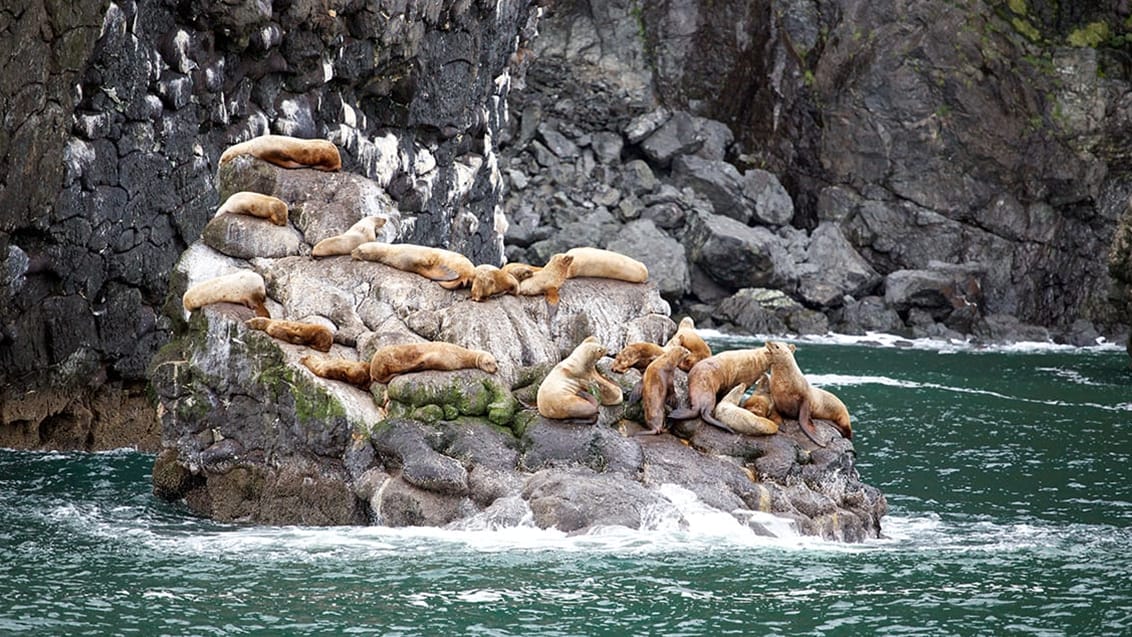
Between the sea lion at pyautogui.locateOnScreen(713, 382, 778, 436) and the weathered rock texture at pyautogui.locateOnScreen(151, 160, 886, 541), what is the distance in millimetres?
168

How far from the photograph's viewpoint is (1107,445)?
32438 mm

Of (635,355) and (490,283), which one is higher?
(490,283)

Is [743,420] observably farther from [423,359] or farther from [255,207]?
[255,207]

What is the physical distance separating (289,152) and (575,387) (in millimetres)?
9024

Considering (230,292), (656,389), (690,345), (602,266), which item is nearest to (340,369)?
(230,292)

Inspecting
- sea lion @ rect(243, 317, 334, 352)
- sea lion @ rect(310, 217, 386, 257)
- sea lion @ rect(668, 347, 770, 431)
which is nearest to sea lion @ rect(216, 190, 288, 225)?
sea lion @ rect(310, 217, 386, 257)

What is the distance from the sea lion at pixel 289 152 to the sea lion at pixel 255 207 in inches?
67.1

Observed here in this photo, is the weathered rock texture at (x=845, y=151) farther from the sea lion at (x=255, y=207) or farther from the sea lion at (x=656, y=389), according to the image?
the sea lion at (x=656, y=389)

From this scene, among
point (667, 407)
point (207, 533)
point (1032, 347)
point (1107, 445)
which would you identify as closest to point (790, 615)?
point (667, 407)

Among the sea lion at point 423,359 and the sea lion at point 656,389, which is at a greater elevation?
the sea lion at point 423,359

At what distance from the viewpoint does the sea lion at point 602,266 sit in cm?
2409

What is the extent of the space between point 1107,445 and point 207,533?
2130cm

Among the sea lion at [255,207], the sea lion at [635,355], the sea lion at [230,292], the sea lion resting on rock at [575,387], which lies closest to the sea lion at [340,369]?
the sea lion at [230,292]

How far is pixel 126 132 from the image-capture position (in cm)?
3150
